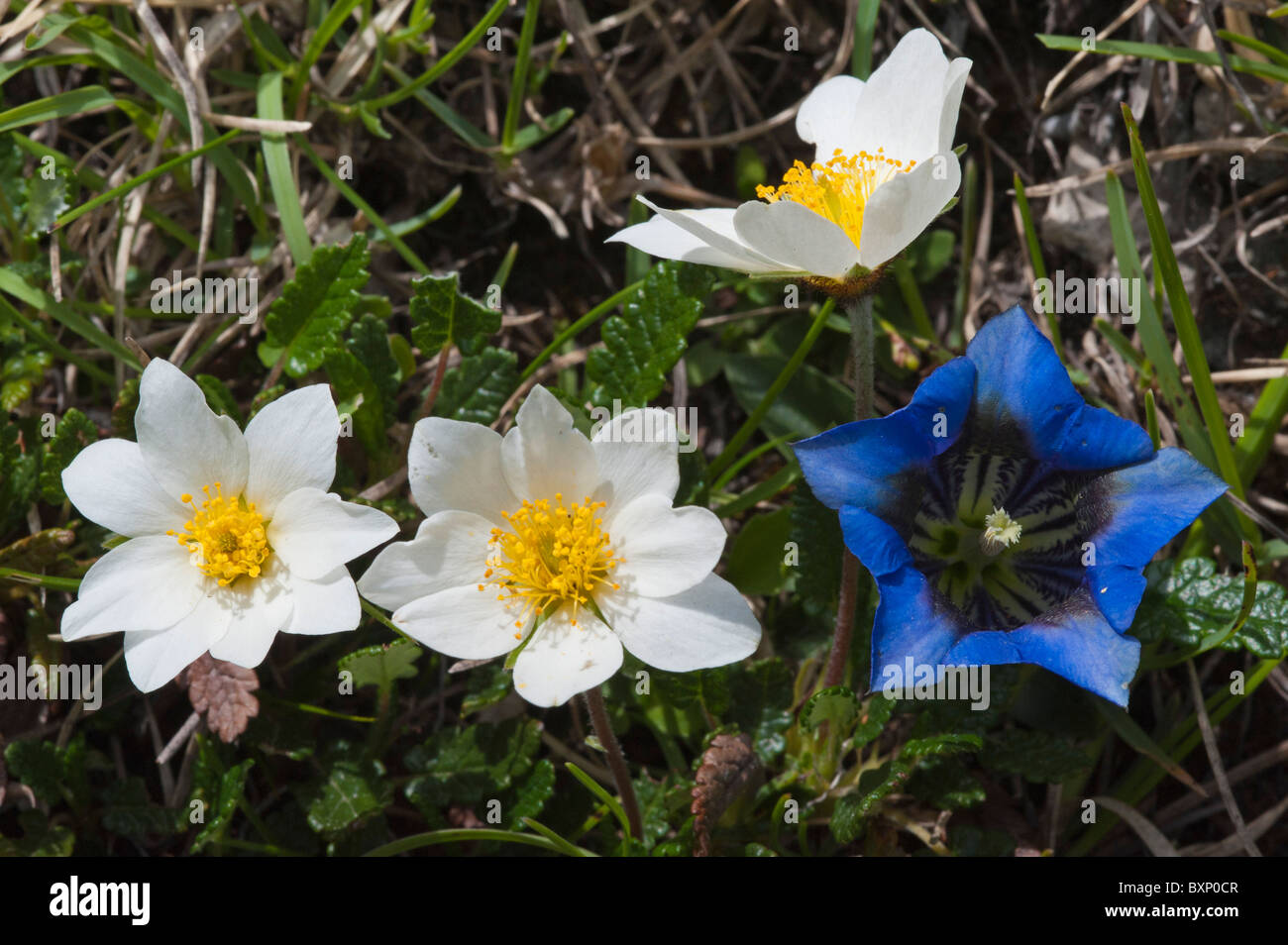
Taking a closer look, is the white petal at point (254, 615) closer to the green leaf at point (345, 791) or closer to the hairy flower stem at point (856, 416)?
the green leaf at point (345, 791)

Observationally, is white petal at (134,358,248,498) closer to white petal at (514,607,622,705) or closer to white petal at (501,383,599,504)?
white petal at (501,383,599,504)

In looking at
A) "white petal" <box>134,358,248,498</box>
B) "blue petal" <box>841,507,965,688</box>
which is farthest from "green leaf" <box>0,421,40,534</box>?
"blue petal" <box>841,507,965,688</box>

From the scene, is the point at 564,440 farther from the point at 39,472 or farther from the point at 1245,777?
the point at 1245,777

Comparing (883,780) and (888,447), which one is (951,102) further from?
(883,780)

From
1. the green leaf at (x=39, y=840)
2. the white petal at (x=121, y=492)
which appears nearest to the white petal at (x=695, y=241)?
the white petal at (x=121, y=492)

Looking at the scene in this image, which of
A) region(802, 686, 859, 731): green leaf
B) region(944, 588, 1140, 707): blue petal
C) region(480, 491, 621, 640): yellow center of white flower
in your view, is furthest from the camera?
region(802, 686, 859, 731): green leaf

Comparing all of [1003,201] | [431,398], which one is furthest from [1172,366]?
[431,398]
